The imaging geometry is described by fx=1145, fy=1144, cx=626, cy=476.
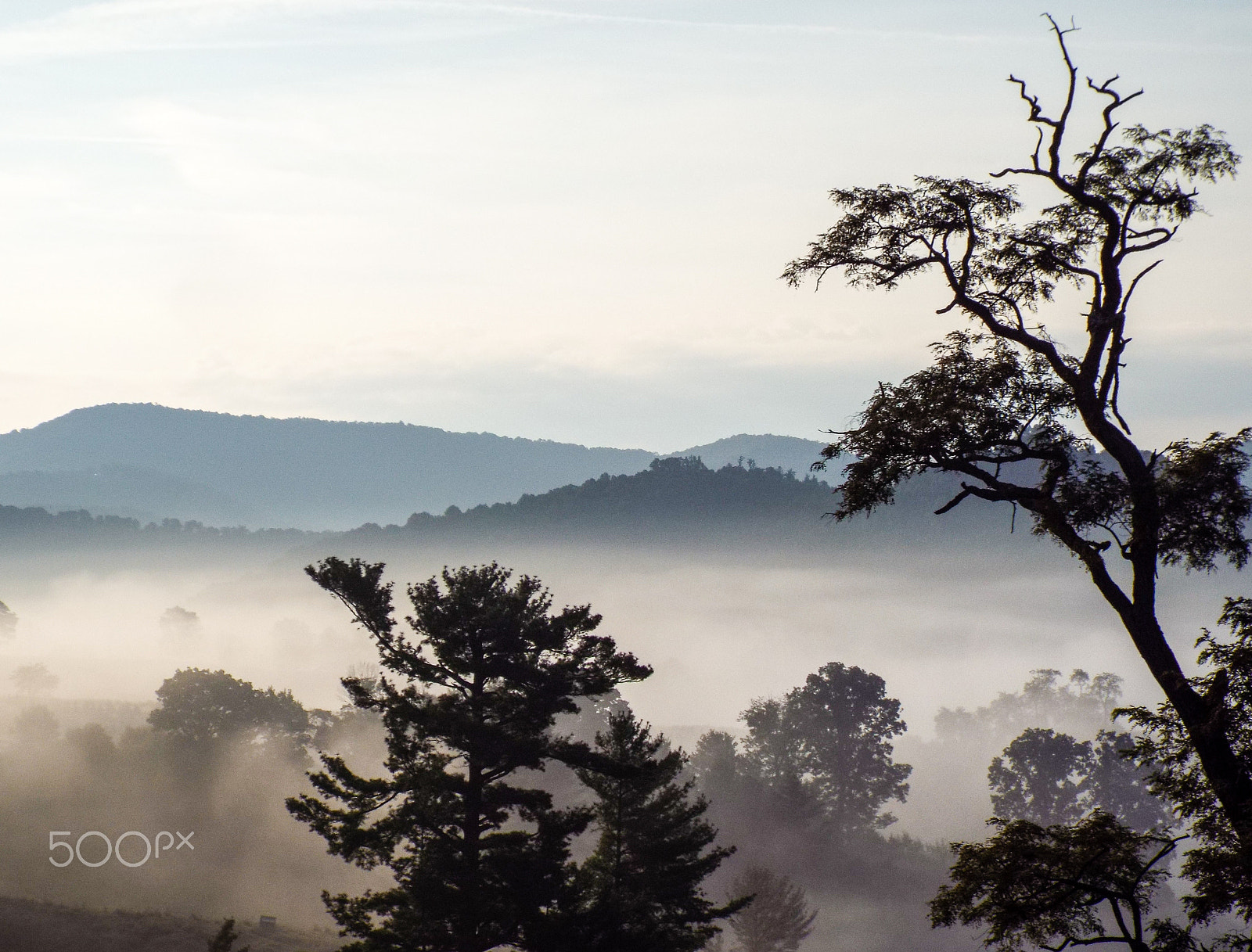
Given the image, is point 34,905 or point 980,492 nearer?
point 980,492

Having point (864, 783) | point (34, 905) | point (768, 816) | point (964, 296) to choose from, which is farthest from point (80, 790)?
point (964, 296)

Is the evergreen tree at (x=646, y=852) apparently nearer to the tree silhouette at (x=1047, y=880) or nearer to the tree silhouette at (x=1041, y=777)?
the tree silhouette at (x=1047, y=880)

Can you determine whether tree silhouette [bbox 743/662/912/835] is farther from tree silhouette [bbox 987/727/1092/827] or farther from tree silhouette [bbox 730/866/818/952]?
tree silhouette [bbox 730/866/818/952]

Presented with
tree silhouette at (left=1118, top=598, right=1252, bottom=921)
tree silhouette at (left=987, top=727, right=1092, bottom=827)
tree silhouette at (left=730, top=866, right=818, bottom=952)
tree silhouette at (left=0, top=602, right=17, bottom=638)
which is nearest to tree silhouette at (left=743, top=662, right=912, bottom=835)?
tree silhouette at (left=987, top=727, right=1092, bottom=827)

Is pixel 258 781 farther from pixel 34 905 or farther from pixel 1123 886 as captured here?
pixel 1123 886

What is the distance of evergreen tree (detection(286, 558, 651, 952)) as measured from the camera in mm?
32625

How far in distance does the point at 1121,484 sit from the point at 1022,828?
197 inches

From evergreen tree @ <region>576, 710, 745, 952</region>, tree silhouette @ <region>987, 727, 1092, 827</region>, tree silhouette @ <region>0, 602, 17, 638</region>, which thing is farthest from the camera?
tree silhouette @ <region>0, 602, 17, 638</region>

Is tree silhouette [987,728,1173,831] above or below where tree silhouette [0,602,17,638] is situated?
below

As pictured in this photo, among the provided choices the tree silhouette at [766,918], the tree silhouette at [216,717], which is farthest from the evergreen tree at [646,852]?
the tree silhouette at [216,717]

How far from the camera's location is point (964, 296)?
15.6 m

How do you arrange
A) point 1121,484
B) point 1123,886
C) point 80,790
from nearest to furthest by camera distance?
point 1123,886
point 1121,484
point 80,790

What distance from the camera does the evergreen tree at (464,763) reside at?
3262 cm

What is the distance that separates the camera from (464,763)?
3409 cm
